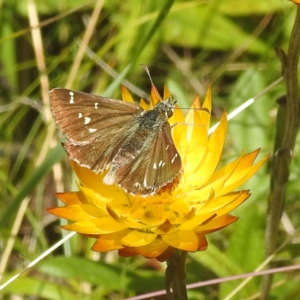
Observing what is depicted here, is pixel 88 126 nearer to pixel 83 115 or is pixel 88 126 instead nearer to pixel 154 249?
pixel 83 115

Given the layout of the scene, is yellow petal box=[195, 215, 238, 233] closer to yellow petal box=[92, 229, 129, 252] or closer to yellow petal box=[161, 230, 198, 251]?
yellow petal box=[161, 230, 198, 251]

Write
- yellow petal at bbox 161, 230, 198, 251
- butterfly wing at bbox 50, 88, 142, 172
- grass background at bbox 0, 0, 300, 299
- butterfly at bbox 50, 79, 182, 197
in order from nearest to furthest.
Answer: yellow petal at bbox 161, 230, 198, 251, butterfly at bbox 50, 79, 182, 197, butterfly wing at bbox 50, 88, 142, 172, grass background at bbox 0, 0, 300, 299

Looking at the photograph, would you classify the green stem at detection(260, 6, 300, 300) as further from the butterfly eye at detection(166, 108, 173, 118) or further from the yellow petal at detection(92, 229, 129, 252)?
the yellow petal at detection(92, 229, 129, 252)

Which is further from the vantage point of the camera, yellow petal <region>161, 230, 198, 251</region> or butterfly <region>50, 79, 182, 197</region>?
butterfly <region>50, 79, 182, 197</region>

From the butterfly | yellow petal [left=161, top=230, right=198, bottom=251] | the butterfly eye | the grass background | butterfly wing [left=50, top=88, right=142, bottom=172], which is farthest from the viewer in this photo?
the grass background

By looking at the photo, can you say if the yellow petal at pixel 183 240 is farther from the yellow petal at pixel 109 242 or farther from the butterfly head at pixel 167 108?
the butterfly head at pixel 167 108

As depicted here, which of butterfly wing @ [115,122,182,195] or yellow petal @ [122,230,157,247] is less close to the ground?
butterfly wing @ [115,122,182,195]

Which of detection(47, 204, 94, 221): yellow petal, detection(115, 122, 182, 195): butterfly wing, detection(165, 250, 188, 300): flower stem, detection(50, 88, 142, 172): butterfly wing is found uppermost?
detection(50, 88, 142, 172): butterfly wing

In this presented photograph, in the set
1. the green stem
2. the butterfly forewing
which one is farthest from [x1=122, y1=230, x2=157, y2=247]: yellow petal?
the green stem
